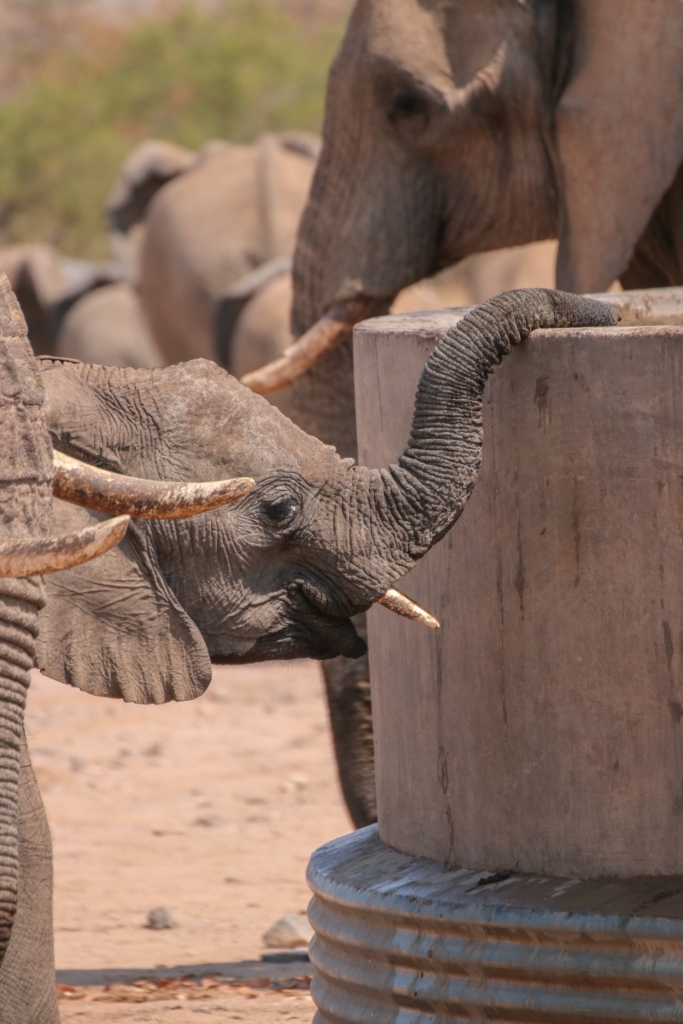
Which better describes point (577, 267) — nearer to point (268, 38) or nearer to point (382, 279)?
point (382, 279)

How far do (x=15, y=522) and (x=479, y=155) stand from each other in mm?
2131

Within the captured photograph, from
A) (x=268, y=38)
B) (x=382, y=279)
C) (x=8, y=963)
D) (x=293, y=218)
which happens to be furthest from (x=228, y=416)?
(x=268, y=38)

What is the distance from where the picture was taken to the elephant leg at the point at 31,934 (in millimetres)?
2381

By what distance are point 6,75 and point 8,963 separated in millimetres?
27733

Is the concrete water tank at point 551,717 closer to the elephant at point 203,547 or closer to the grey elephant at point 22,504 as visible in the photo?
the elephant at point 203,547

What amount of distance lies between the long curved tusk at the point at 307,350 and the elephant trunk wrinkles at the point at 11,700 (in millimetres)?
1801

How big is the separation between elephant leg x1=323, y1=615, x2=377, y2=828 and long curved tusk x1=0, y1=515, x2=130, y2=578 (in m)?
1.63

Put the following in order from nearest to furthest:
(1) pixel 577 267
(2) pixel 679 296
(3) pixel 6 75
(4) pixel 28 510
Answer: (4) pixel 28 510, (2) pixel 679 296, (1) pixel 577 267, (3) pixel 6 75

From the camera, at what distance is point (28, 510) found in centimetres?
179

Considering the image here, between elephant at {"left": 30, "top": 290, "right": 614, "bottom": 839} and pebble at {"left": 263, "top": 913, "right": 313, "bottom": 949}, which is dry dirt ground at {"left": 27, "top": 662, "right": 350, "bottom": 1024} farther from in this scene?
elephant at {"left": 30, "top": 290, "right": 614, "bottom": 839}

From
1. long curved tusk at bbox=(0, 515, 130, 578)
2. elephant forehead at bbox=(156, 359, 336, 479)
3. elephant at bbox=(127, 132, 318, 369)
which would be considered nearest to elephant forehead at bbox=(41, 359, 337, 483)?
elephant forehead at bbox=(156, 359, 336, 479)

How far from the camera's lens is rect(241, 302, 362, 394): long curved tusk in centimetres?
359

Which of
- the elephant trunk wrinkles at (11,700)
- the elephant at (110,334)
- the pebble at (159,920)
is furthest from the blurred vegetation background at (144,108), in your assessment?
the elephant trunk wrinkles at (11,700)

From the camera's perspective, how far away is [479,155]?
3709 millimetres
